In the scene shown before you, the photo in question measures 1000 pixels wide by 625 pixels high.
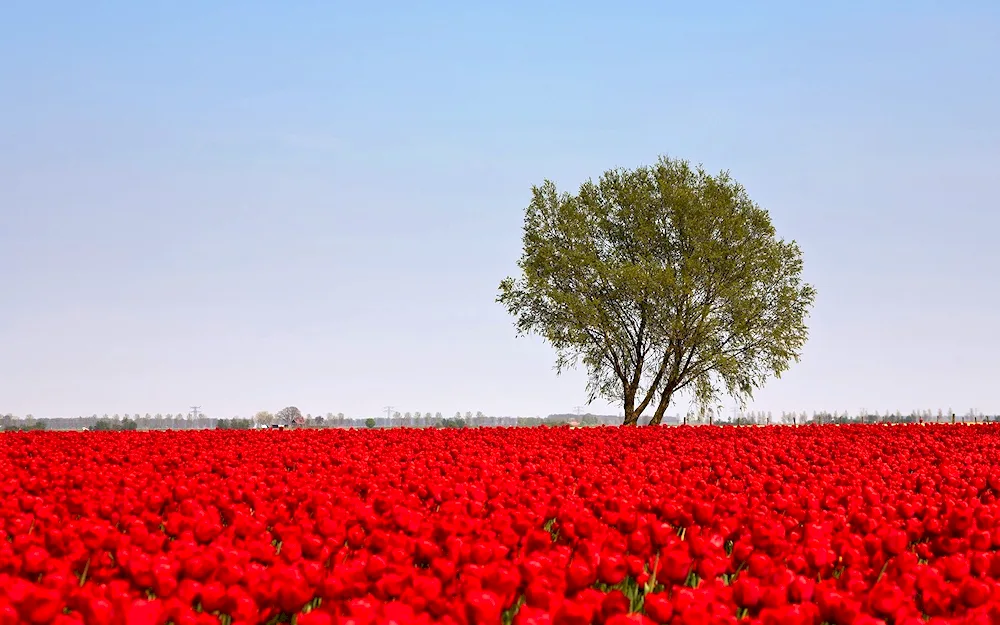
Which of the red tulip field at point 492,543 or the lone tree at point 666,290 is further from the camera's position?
the lone tree at point 666,290

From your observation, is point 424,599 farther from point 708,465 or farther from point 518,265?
point 518,265

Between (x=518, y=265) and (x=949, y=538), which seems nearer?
(x=949, y=538)

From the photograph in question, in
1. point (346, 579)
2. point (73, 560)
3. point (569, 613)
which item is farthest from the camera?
point (73, 560)

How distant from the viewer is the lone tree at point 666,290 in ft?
134

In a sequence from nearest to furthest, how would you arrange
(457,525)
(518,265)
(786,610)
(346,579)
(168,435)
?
(786,610), (346,579), (457,525), (168,435), (518,265)

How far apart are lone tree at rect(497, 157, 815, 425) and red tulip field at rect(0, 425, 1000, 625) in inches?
1078

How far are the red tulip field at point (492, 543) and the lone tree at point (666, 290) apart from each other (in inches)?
1078

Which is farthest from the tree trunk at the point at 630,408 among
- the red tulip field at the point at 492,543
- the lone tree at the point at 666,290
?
the red tulip field at the point at 492,543

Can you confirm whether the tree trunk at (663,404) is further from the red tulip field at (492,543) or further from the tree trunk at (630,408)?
the red tulip field at (492,543)

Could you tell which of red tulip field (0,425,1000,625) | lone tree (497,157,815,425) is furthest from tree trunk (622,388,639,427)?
red tulip field (0,425,1000,625)

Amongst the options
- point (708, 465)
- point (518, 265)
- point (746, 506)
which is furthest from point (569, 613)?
point (518, 265)

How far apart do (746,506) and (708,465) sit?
14.7ft

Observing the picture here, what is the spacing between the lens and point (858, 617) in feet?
13.9

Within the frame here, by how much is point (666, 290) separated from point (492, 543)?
35.3 m
